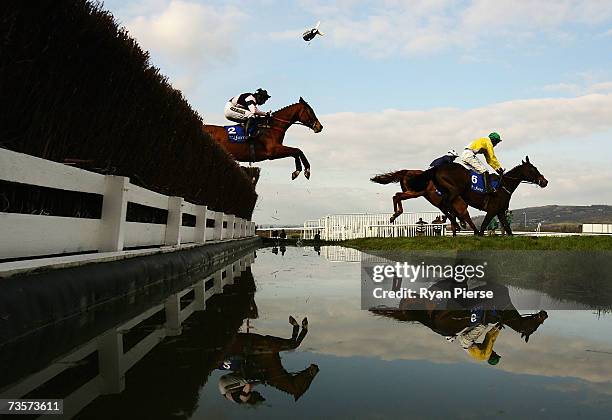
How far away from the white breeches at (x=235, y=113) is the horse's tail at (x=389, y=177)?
5.74m

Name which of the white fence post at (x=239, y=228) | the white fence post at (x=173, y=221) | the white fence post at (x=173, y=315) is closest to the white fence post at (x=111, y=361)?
the white fence post at (x=173, y=315)

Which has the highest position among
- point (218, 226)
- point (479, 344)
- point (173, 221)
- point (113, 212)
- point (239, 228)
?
point (239, 228)

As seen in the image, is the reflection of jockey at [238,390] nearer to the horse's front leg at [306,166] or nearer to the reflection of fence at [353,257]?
the reflection of fence at [353,257]

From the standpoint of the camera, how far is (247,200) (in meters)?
25.8

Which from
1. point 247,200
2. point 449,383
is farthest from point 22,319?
point 247,200

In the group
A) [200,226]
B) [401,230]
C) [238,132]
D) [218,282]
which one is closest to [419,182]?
[238,132]

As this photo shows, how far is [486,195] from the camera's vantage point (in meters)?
17.2

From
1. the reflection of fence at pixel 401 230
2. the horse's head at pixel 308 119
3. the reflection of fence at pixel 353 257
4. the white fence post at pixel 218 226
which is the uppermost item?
the horse's head at pixel 308 119

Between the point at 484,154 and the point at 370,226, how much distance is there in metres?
20.1

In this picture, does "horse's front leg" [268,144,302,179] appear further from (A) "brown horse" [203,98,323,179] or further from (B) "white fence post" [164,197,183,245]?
(B) "white fence post" [164,197,183,245]

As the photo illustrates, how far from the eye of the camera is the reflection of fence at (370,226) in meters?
35.7

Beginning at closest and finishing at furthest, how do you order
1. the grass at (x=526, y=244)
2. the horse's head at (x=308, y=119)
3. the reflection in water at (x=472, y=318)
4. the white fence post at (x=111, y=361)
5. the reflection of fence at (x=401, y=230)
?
the white fence post at (x=111, y=361), the reflection in water at (x=472, y=318), the grass at (x=526, y=244), the horse's head at (x=308, y=119), the reflection of fence at (x=401, y=230)

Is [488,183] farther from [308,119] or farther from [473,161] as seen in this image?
[308,119]

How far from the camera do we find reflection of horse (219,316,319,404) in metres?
2.78
